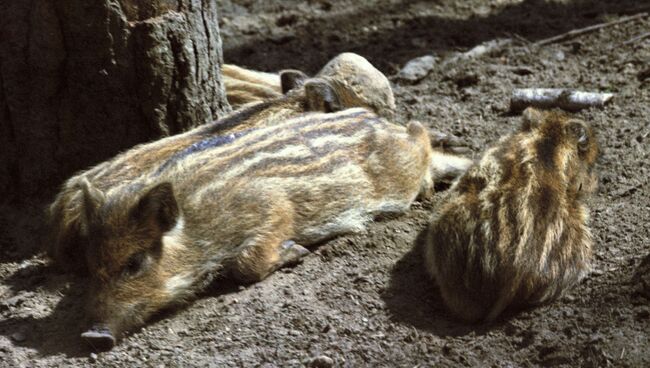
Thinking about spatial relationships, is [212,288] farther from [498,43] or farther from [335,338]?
[498,43]

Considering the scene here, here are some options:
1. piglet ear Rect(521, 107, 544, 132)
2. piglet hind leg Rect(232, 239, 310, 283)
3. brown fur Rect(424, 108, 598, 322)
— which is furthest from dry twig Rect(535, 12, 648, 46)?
piglet hind leg Rect(232, 239, 310, 283)

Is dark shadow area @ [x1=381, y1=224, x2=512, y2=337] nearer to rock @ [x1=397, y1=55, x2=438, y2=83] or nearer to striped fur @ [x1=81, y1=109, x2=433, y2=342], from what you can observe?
striped fur @ [x1=81, y1=109, x2=433, y2=342]

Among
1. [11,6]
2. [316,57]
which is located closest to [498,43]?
[316,57]

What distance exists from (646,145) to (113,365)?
9.87ft

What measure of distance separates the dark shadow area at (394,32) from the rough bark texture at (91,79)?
1.98 m

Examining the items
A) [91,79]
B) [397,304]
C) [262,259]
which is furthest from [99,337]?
[91,79]

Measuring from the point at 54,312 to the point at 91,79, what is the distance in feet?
3.93

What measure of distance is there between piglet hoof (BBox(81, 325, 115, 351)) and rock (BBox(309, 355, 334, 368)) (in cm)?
83

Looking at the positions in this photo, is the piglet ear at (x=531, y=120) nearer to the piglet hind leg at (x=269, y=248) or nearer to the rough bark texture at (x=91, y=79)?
the piglet hind leg at (x=269, y=248)

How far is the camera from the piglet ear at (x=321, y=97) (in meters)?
6.03

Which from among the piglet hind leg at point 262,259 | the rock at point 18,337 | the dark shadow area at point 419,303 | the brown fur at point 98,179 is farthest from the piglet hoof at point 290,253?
the rock at point 18,337

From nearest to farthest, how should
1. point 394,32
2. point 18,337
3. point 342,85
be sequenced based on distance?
1. point 18,337
2. point 342,85
3. point 394,32

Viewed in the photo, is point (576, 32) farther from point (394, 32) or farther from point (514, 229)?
point (514, 229)

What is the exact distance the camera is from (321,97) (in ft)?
19.8
